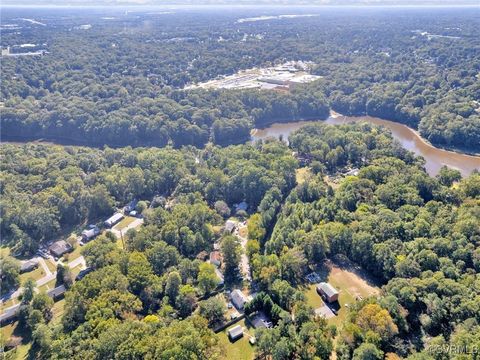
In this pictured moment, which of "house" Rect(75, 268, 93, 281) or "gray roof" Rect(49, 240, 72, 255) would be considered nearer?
"house" Rect(75, 268, 93, 281)

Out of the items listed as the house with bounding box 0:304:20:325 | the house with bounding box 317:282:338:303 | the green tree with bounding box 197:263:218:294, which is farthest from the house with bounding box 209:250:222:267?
the house with bounding box 0:304:20:325

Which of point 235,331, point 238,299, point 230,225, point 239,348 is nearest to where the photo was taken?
point 239,348

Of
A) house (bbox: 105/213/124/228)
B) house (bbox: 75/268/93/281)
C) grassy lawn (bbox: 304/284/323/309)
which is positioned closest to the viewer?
grassy lawn (bbox: 304/284/323/309)

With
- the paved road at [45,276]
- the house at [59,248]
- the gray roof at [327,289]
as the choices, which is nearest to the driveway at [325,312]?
the gray roof at [327,289]

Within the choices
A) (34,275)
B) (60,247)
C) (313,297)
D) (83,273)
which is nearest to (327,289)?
(313,297)

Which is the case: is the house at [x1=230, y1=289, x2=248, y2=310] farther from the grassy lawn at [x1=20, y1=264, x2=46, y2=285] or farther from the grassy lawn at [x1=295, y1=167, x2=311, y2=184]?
the grassy lawn at [x1=295, y1=167, x2=311, y2=184]

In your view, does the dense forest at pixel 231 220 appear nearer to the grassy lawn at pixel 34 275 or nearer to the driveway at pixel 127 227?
the grassy lawn at pixel 34 275

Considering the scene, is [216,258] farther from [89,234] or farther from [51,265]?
[51,265]

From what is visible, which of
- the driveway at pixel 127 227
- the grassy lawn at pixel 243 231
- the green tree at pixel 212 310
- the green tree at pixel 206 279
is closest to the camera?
the green tree at pixel 212 310
